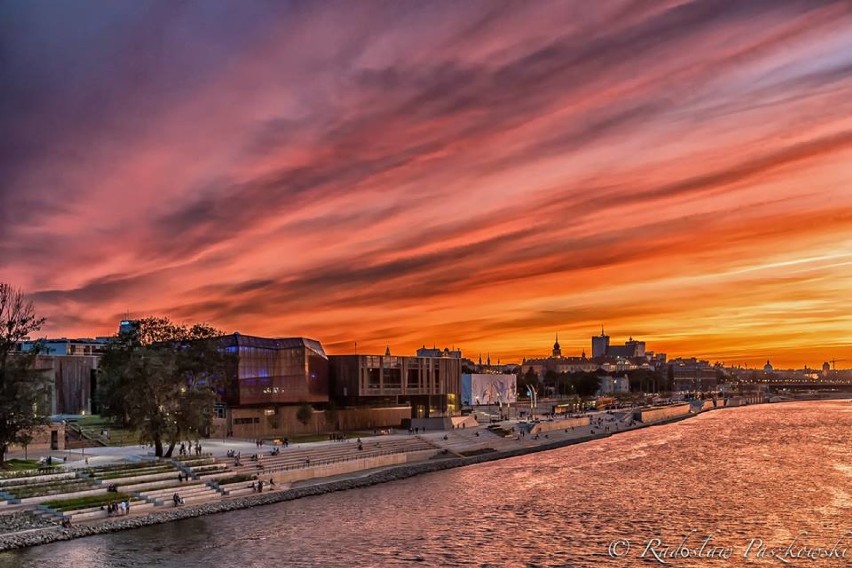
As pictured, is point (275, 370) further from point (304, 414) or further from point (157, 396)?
point (157, 396)

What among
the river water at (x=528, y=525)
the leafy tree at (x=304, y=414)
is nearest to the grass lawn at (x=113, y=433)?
the river water at (x=528, y=525)

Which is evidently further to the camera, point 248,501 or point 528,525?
point 248,501

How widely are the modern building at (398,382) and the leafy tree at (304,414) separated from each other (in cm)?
1561

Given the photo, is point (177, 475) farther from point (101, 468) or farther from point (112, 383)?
point (112, 383)

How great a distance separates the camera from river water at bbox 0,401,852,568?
5406cm

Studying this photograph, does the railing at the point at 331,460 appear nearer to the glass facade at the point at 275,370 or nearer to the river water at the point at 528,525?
the river water at the point at 528,525

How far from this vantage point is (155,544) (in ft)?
186

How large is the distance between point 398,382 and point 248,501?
76.5 metres

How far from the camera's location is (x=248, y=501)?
73750mm

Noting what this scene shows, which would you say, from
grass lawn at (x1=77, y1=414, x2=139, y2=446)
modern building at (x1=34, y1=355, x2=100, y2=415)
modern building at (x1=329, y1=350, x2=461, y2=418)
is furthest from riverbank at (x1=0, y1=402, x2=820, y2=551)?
modern building at (x1=34, y1=355, x2=100, y2=415)

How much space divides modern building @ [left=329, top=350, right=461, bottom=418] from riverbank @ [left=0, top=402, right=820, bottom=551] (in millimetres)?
25555

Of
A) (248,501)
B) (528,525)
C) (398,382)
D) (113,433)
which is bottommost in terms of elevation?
(528,525)

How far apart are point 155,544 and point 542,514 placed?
1343 inches

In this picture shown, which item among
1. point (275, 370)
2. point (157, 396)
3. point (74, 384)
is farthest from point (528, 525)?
point (74, 384)
